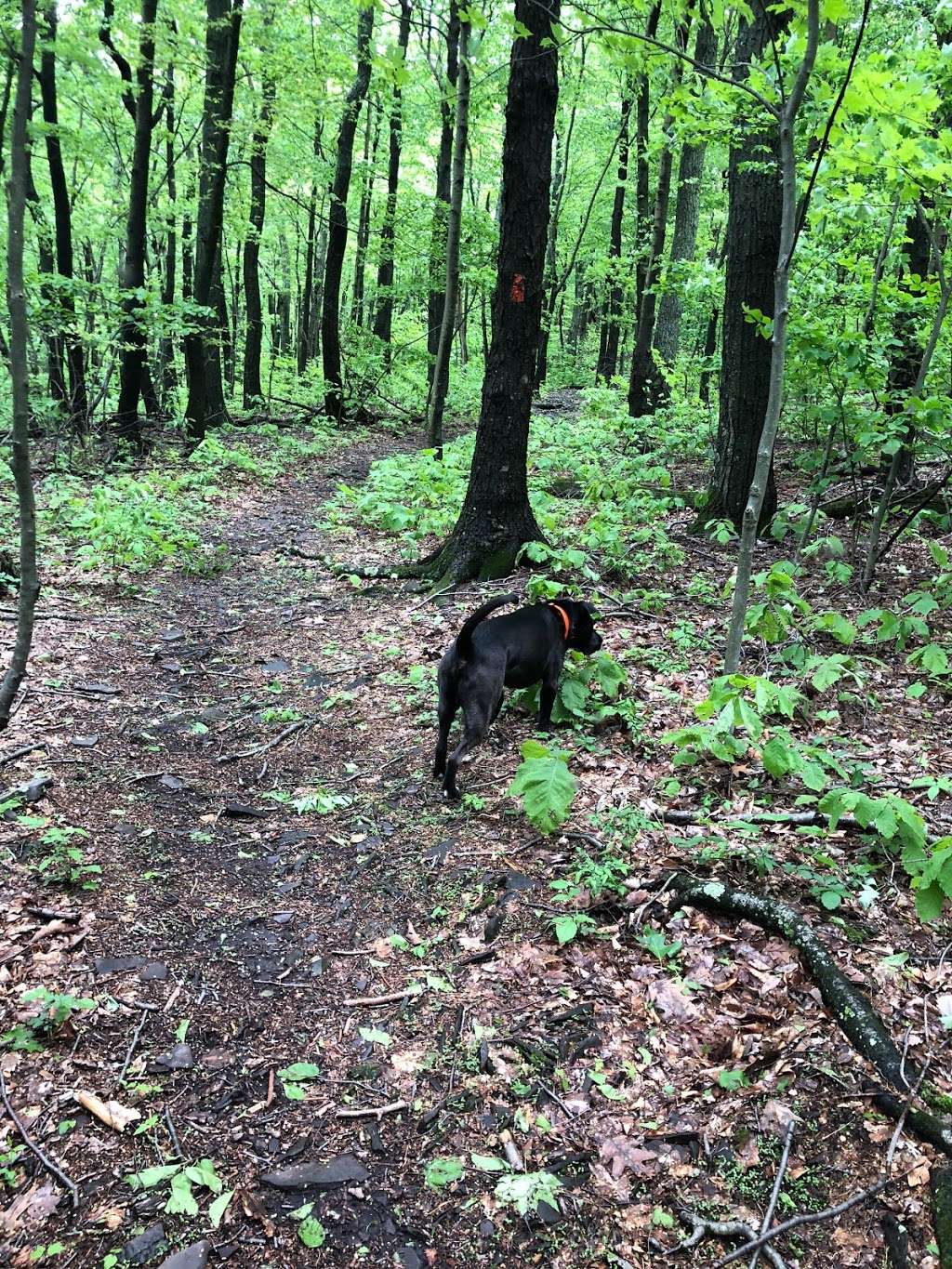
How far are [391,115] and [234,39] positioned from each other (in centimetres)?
603

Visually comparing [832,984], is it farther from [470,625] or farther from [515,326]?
[515,326]

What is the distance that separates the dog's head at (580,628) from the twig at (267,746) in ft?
6.60

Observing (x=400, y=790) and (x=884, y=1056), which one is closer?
(x=884, y=1056)

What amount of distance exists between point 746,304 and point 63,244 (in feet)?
44.3

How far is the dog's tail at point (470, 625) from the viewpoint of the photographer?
168 inches

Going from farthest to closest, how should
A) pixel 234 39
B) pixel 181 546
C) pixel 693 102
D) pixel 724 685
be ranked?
pixel 234 39, pixel 181 546, pixel 693 102, pixel 724 685

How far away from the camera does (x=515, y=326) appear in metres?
6.93

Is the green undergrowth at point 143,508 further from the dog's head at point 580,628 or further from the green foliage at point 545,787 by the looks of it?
the green foliage at point 545,787

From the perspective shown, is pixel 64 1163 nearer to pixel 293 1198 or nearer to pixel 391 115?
A: pixel 293 1198

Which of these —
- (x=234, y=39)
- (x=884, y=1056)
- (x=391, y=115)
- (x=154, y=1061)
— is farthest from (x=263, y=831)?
(x=391, y=115)

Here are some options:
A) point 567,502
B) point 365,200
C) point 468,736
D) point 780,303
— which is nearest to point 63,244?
point 365,200

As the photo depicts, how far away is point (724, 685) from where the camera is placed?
3475 millimetres

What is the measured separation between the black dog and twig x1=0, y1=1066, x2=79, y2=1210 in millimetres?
2479

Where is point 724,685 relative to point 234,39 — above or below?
below
